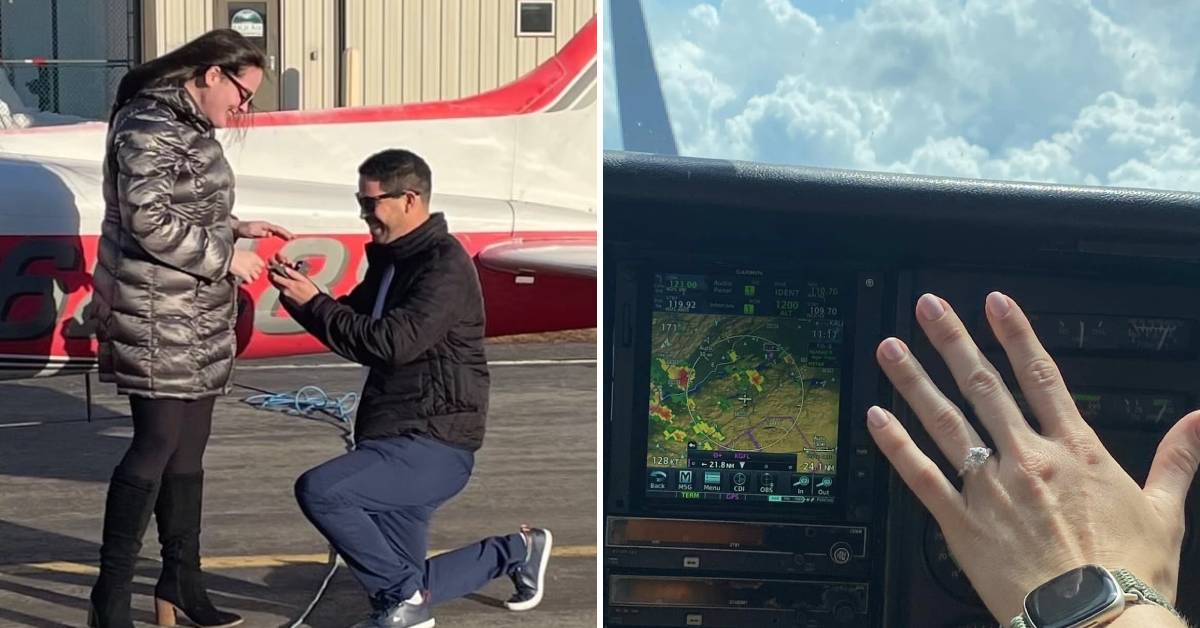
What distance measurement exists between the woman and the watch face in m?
3.13

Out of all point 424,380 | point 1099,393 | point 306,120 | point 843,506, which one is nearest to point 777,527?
point 843,506

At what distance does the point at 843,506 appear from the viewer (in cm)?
278

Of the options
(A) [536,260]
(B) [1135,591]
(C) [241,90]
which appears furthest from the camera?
(A) [536,260]

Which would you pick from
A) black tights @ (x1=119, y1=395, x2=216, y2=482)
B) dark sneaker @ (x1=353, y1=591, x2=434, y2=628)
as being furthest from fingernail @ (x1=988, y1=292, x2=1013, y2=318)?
black tights @ (x1=119, y1=395, x2=216, y2=482)

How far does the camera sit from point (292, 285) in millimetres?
4270

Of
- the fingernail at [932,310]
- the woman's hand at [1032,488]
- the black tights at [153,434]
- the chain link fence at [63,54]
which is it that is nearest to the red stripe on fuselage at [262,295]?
the black tights at [153,434]

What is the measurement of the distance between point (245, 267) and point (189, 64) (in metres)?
0.58

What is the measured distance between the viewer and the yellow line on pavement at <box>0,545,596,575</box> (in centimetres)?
534

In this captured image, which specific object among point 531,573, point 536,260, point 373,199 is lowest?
point 531,573

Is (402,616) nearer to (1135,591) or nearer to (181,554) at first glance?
(181,554)

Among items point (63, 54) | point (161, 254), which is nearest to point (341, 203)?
point (161, 254)

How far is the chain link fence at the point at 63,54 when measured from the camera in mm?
15375

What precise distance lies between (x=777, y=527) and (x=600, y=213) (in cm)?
93

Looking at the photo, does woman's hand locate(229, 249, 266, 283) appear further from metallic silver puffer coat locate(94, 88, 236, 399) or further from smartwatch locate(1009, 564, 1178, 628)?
smartwatch locate(1009, 564, 1178, 628)
